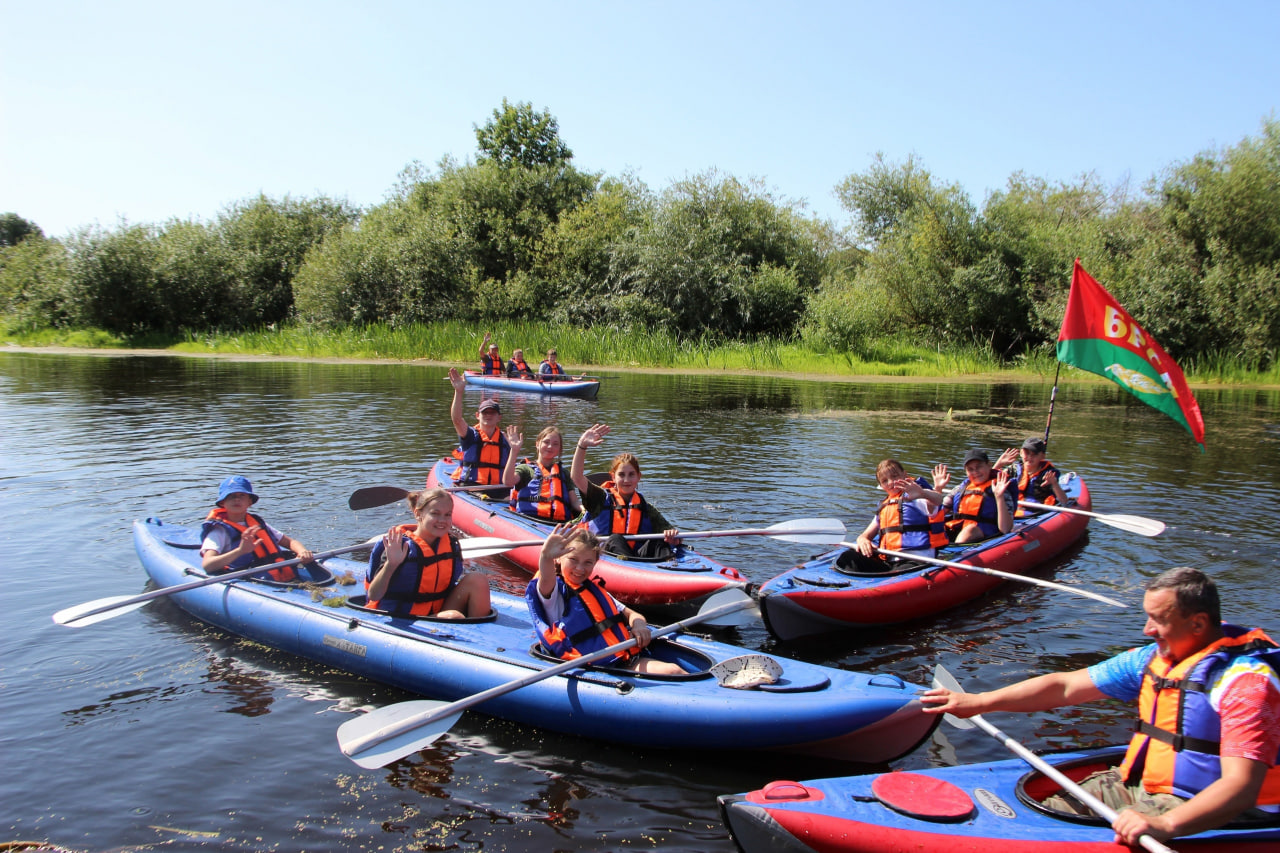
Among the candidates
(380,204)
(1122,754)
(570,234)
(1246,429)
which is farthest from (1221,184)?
(380,204)

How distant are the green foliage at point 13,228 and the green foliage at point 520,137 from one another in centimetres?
5156

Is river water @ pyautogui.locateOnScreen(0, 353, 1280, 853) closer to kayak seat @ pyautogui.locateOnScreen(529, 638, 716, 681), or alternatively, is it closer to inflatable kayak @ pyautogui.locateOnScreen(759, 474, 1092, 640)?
inflatable kayak @ pyautogui.locateOnScreen(759, 474, 1092, 640)

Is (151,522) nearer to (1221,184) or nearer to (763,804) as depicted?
(763,804)

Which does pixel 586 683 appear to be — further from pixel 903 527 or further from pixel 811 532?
pixel 903 527

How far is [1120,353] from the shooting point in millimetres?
8172

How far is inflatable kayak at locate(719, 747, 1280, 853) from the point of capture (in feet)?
10.4

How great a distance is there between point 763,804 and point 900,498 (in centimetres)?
426

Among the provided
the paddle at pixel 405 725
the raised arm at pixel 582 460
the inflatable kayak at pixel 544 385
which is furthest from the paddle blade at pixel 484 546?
the inflatable kayak at pixel 544 385

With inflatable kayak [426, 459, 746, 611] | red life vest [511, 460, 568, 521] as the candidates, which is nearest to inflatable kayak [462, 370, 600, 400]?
red life vest [511, 460, 568, 521]

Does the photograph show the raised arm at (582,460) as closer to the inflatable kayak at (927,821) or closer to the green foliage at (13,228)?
the inflatable kayak at (927,821)

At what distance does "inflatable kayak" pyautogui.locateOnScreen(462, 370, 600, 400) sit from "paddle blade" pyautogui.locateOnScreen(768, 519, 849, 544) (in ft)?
41.8

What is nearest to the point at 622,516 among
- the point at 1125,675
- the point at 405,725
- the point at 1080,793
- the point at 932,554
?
the point at 932,554

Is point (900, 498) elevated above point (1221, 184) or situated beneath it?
situated beneath

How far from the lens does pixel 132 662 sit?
5.98 m
